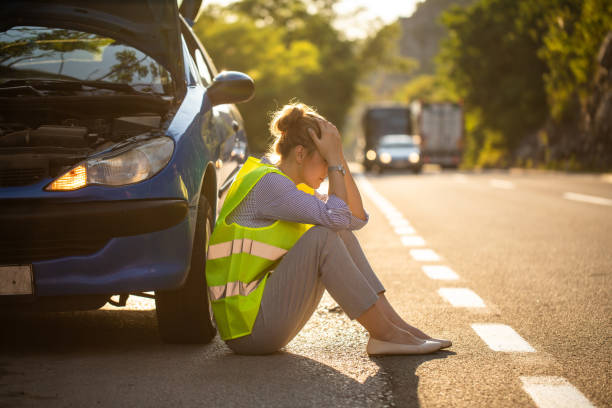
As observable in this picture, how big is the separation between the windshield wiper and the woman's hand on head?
0.97m

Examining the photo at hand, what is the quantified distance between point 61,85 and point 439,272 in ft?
12.8

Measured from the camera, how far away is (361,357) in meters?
4.94

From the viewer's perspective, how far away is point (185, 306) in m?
5.08

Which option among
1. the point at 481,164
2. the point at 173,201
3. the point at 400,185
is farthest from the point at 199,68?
the point at 481,164

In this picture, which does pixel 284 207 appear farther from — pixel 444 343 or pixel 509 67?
pixel 509 67

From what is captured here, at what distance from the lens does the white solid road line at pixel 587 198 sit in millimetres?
16719

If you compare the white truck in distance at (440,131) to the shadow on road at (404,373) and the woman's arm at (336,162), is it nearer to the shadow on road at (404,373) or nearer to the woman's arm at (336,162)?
the woman's arm at (336,162)

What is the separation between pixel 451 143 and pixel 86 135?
46.0 metres

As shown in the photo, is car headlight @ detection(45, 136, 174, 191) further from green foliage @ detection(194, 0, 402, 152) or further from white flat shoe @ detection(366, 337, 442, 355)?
green foliage @ detection(194, 0, 402, 152)

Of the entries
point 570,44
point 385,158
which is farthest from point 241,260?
point 570,44

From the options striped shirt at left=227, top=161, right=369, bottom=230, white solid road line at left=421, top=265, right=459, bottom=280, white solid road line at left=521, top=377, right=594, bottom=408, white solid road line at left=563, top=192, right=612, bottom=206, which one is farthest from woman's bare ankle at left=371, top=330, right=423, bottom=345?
white solid road line at left=563, top=192, right=612, bottom=206

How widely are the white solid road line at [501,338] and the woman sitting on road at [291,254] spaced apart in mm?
380

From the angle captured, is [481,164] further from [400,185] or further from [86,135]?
[86,135]

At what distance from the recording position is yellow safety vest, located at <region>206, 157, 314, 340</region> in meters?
4.87
